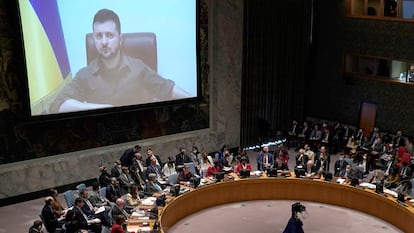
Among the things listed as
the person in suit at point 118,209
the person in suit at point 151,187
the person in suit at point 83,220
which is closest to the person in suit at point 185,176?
the person in suit at point 151,187

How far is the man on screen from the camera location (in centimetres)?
1455

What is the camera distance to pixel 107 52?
588 inches

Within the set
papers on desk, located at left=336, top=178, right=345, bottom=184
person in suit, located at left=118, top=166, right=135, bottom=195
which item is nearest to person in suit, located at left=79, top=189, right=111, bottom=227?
person in suit, located at left=118, top=166, right=135, bottom=195

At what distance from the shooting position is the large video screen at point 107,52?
44.8 feet

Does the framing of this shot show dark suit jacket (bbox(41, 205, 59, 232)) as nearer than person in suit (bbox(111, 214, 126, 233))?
No

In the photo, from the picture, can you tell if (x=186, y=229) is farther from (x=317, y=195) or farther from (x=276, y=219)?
(x=317, y=195)

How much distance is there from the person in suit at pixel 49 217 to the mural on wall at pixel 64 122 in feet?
12.0

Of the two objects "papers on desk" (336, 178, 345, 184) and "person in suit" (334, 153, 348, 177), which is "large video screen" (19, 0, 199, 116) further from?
"papers on desk" (336, 178, 345, 184)

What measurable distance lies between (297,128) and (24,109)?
31.9 feet

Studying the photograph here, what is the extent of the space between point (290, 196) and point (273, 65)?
7.01m

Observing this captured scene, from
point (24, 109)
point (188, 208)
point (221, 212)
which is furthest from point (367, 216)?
point (24, 109)

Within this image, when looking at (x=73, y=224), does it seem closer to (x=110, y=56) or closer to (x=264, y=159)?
(x=110, y=56)

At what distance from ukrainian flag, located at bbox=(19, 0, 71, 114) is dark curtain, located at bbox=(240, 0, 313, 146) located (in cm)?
692

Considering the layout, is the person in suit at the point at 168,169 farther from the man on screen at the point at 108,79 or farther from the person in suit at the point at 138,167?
the man on screen at the point at 108,79
